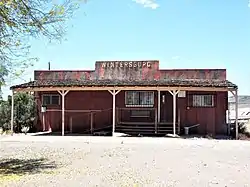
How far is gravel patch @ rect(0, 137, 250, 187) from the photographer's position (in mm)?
8602

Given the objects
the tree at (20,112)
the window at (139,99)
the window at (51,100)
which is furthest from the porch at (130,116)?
the tree at (20,112)

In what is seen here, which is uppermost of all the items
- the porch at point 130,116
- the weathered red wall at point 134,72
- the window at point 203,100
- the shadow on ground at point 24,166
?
the weathered red wall at point 134,72

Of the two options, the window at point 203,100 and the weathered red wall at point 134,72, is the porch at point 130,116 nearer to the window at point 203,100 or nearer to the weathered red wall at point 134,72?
the window at point 203,100

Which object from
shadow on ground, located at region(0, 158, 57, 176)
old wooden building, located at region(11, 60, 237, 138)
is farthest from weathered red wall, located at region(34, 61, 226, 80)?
shadow on ground, located at region(0, 158, 57, 176)

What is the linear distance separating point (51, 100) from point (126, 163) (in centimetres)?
1354

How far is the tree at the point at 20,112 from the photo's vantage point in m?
23.9

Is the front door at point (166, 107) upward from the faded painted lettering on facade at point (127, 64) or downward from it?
downward

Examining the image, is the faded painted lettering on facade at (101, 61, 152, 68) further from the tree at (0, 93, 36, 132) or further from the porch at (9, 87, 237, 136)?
the tree at (0, 93, 36, 132)

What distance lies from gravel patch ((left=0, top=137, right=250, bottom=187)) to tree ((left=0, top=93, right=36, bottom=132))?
587 cm

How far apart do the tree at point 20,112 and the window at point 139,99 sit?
20.6ft

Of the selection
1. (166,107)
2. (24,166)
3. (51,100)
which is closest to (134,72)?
(166,107)

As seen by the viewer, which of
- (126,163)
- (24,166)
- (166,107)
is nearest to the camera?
(24,166)

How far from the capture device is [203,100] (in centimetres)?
2244

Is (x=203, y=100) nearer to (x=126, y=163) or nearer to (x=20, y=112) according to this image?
(x=20, y=112)
